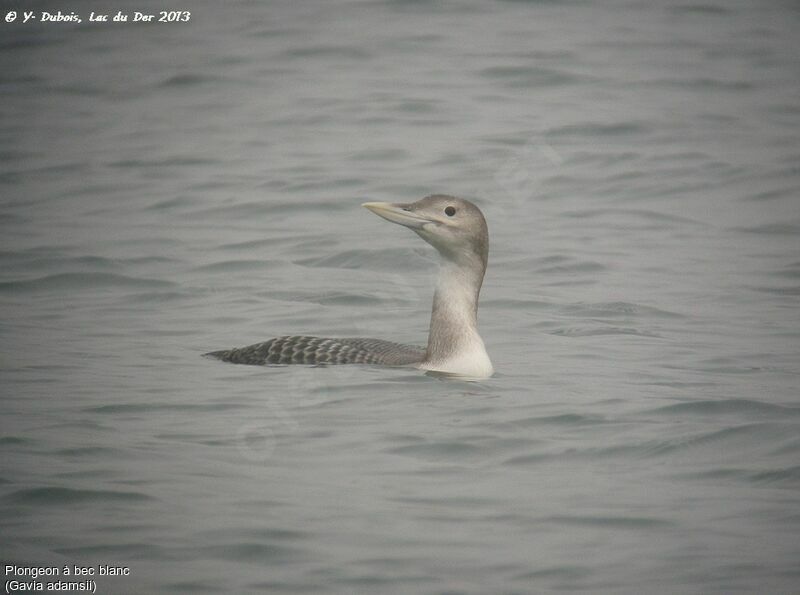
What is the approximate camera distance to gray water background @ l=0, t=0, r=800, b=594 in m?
4.67

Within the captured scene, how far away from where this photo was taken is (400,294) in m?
9.16

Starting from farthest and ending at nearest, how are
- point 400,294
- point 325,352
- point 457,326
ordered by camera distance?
point 400,294, point 325,352, point 457,326

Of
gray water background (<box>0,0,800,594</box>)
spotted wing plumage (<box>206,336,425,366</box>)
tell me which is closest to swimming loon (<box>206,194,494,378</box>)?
spotted wing plumage (<box>206,336,425,366</box>)

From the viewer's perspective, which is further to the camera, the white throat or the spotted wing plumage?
the spotted wing plumage

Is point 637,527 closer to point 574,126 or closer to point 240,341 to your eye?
point 240,341

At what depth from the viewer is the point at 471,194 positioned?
11594 millimetres

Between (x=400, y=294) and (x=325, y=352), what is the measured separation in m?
2.26

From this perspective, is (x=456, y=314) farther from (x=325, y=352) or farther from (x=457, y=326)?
(x=325, y=352)

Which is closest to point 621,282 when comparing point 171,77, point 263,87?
point 263,87

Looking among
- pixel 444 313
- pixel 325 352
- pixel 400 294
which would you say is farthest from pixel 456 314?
pixel 400 294

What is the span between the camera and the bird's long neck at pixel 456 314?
6812 mm

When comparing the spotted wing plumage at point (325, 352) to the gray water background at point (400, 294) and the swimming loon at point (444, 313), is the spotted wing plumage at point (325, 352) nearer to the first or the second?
the swimming loon at point (444, 313)

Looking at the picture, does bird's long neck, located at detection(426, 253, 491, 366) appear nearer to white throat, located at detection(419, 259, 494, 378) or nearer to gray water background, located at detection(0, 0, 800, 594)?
white throat, located at detection(419, 259, 494, 378)

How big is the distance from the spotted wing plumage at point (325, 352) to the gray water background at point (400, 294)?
0.21 meters
